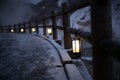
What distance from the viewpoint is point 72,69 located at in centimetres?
307

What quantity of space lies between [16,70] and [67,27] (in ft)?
6.58

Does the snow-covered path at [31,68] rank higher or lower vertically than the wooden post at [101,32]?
lower

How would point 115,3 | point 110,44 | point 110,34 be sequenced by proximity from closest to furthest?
point 110,44 < point 110,34 < point 115,3

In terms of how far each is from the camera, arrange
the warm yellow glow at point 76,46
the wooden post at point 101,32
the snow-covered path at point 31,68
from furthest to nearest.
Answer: the warm yellow glow at point 76,46 → the snow-covered path at point 31,68 → the wooden post at point 101,32

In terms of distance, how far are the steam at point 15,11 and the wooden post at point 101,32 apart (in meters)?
31.5

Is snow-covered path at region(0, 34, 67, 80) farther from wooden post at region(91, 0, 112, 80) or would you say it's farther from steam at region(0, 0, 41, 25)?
steam at region(0, 0, 41, 25)

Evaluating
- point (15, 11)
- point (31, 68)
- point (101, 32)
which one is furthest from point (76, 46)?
point (15, 11)

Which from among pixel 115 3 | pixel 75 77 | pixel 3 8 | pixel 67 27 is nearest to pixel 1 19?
pixel 3 8

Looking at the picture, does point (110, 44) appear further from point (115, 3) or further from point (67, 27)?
point (115, 3)

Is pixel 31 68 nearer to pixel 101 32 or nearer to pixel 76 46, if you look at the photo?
pixel 76 46

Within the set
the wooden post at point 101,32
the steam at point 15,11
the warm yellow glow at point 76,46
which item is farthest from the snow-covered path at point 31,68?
the steam at point 15,11

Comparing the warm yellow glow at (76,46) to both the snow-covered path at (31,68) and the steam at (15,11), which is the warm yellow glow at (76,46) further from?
the steam at (15,11)

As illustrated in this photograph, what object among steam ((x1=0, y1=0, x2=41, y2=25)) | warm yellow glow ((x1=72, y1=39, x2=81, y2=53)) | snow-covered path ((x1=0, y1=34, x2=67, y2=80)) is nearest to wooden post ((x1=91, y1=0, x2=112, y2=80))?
snow-covered path ((x1=0, y1=34, x2=67, y2=80))

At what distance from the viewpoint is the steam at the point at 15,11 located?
32781 mm
